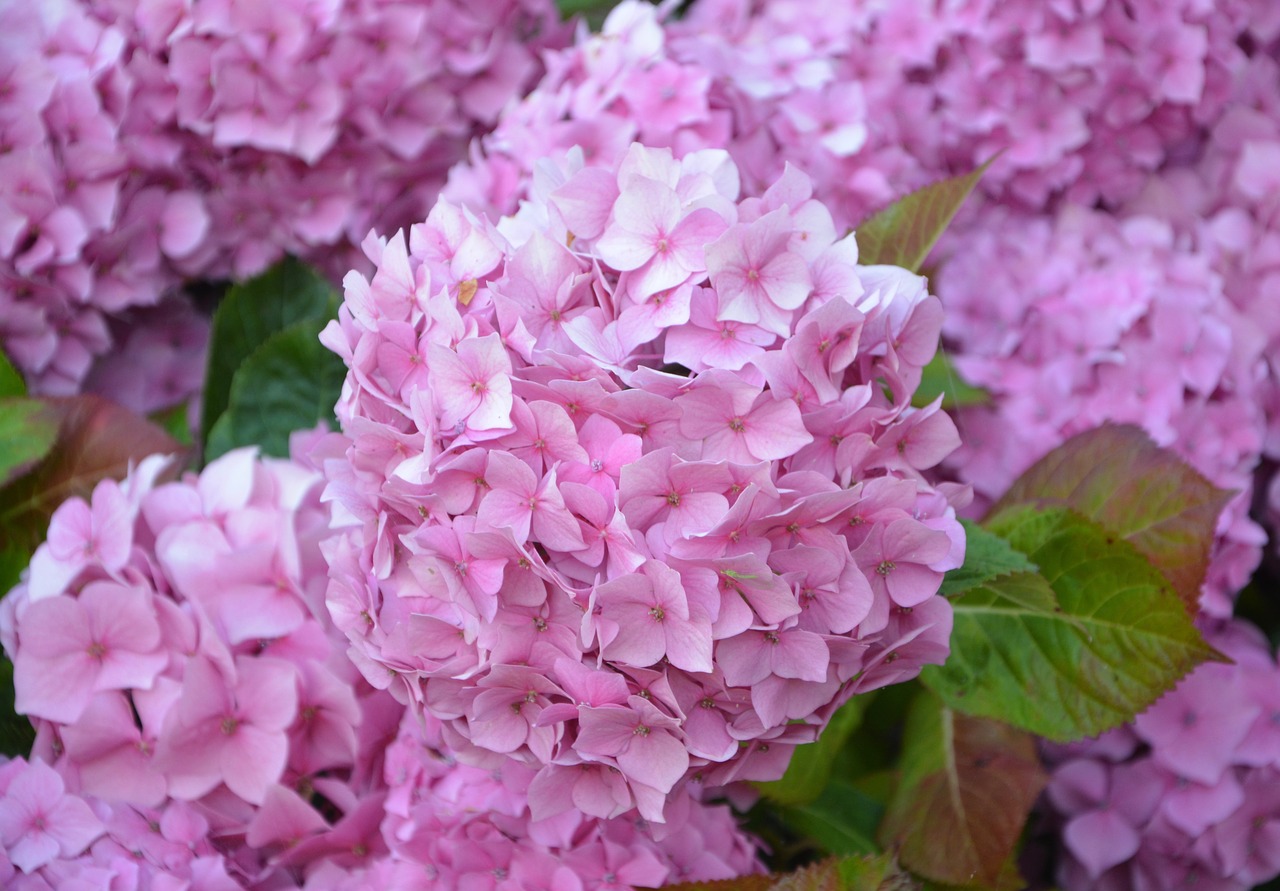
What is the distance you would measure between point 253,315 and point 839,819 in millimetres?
630

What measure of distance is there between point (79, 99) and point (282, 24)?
169mm

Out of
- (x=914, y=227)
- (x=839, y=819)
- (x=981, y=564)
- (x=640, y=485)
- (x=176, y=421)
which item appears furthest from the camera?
(x=176, y=421)

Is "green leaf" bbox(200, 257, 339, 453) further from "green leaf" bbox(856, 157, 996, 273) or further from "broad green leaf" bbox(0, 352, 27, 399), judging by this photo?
"green leaf" bbox(856, 157, 996, 273)

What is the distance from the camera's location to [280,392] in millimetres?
846

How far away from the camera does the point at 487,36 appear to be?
1010 mm

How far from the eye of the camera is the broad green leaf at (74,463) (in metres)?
0.77

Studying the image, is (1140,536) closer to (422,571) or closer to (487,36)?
(422,571)

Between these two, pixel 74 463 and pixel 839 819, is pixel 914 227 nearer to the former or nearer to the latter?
pixel 839 819

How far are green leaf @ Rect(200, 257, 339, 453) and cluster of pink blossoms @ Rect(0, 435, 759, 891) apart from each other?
0.21m

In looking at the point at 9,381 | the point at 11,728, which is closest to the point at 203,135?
the point at 9,381

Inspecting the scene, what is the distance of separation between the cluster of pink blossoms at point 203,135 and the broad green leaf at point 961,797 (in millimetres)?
666

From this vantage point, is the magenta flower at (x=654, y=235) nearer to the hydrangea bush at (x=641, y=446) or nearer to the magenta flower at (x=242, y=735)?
the hydrangea bush at (x=641, y=446)

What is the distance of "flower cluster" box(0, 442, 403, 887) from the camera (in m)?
0.64

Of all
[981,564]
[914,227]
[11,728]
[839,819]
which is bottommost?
[839,819]
